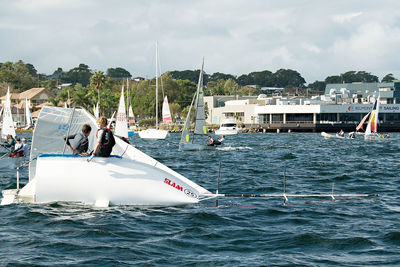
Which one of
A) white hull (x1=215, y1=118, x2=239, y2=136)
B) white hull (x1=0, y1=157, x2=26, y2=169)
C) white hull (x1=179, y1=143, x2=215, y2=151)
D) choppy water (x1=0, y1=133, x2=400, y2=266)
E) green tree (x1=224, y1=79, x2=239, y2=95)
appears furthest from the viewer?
green tree (x1=224, y1=79, x2=239, y2=95)

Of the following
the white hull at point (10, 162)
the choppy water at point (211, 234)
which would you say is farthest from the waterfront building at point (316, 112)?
the choppy water at point (211, 234)

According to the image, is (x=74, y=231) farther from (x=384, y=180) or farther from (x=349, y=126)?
(x=349, y=126)

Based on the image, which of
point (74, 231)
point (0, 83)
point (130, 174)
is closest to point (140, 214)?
point (130, 174)

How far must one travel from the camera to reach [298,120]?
113m

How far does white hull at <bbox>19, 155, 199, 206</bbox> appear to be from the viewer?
43.6 ft

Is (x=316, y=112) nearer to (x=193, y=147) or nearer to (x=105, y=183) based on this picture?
(x=193, y=147)

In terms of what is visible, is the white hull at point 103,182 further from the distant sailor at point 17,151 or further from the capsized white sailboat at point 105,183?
the distant sailor at point 17,151

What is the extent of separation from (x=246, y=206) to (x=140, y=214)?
314 centimetres

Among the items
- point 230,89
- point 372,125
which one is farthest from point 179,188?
point 230,89

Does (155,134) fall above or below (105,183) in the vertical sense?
below

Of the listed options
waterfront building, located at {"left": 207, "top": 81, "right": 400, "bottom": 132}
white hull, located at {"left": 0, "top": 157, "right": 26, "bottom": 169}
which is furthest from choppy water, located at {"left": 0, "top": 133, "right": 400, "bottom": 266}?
waterfront building, located at {"left": 207, "top": 81, "right": 400, "bottom": 132}

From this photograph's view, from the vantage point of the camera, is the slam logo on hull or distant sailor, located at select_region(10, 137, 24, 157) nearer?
the slam logo on hull

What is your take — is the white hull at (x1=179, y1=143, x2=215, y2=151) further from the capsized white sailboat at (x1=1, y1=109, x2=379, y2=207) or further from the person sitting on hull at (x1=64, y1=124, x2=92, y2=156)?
the person sitting on hull at (x1=64, y1=124, x2=92, y2=156)

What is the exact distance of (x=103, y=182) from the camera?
527 inches
